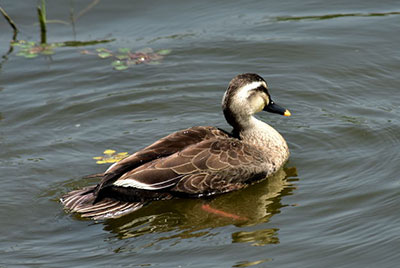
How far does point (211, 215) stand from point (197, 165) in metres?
0.53

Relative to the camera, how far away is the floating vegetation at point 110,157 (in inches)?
338

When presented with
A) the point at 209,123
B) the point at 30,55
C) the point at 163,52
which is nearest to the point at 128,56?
the point at 163,52

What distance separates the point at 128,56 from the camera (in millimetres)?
11273

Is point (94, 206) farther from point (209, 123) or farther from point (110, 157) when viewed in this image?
point (209, 123)

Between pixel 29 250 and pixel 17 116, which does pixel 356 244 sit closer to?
pixel 29 250

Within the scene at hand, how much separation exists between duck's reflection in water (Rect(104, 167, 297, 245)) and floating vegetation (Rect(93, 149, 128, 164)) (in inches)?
42.5

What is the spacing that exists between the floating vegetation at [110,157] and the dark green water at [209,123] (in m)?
0.10

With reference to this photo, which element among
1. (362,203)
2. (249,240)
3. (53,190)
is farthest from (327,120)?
(53,190)

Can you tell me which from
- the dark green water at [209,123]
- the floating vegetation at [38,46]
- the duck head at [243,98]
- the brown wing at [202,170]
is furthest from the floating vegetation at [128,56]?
the brown wing at [202,170]

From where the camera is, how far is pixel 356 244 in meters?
6.60

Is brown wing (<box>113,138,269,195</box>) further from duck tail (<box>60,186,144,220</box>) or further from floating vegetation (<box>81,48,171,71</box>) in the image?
floating vegetation (<box>81,48,171,71</box>)

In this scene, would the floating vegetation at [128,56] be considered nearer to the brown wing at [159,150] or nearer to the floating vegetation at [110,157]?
the floating vegetation at [110,157]

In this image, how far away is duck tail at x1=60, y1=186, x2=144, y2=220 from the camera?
7.37 metres

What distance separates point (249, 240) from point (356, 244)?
955 mm
